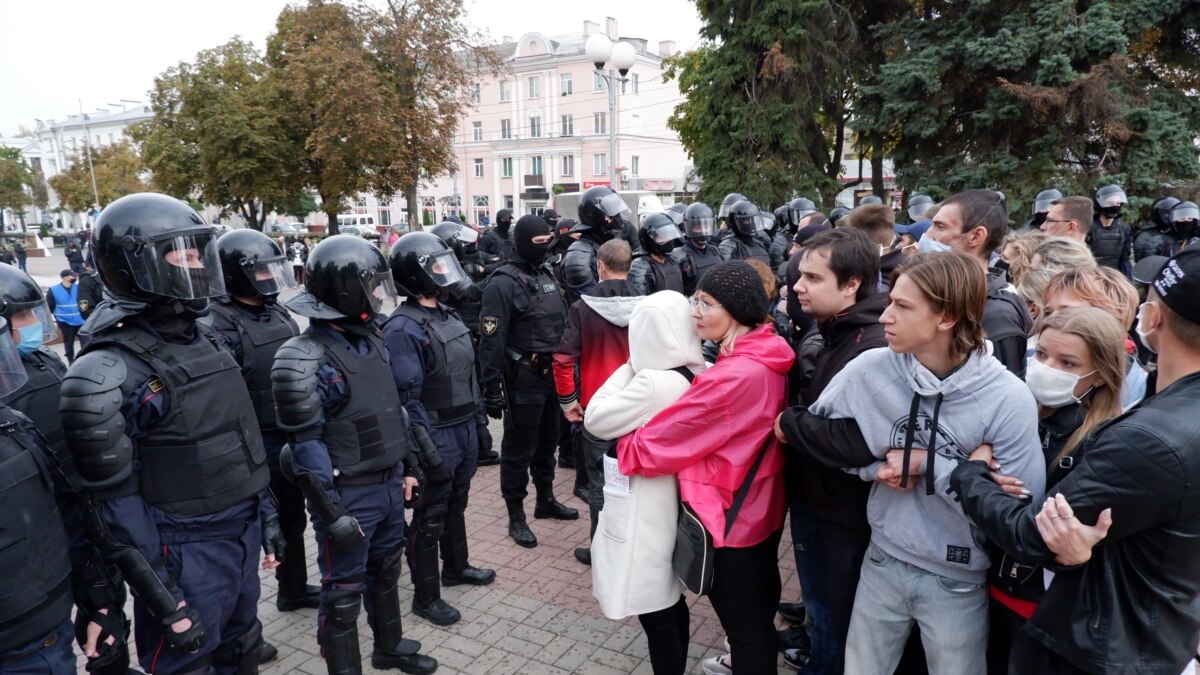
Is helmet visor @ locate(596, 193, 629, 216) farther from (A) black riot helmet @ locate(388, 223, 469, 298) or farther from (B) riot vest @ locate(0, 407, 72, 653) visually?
(B) riot vest @ locate(0, 407, 72, 653)

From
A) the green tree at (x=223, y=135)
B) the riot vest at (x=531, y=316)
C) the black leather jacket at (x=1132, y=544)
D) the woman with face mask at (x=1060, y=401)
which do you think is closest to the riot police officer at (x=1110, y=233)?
the riot vest at (x=531, y=316)

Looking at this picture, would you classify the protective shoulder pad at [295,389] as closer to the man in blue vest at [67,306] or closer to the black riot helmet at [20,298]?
the black riot helmet at [20,298]

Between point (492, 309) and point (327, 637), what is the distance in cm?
265

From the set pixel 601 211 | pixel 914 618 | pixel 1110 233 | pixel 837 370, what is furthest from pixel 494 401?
pixel 1110 233

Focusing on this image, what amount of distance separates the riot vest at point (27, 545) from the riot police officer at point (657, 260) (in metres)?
4.17

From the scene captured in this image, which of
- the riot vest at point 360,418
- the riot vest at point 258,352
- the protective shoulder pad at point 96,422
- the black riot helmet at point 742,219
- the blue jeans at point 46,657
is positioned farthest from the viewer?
the black riot helmet at point 742,219

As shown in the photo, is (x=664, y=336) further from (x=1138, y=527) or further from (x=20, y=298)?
(x=20, y=298)

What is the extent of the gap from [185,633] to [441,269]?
2.25m

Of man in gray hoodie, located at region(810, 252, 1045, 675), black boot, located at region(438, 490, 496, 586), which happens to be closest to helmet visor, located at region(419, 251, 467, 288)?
black boot, located at region(438, 490, 496, 586)

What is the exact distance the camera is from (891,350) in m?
2.45

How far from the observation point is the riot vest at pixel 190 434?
2.76 metres

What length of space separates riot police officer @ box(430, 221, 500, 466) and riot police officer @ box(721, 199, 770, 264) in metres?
2.88

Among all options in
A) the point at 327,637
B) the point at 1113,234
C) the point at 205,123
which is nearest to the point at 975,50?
the point at 1113,234

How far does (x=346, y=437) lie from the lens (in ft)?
10.9
